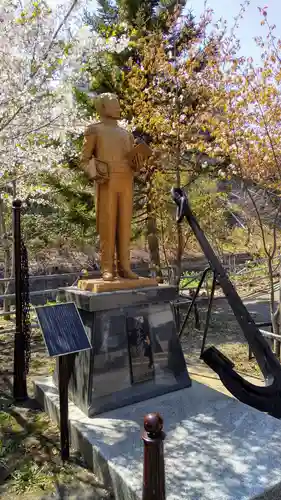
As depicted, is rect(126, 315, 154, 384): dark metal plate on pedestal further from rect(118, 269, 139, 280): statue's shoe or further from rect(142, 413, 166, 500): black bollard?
rect(142, 413, 166, 500): black bollard

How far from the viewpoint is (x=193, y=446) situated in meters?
2.97

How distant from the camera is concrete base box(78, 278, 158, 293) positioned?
13.1ft

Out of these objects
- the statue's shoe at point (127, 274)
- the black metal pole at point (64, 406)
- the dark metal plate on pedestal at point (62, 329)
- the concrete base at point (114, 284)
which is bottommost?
the black metal pole at point (64, 406)

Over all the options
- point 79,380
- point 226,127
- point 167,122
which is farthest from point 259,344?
point 167,122

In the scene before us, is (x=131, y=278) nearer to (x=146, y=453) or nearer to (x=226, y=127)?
(x=146, y=453)

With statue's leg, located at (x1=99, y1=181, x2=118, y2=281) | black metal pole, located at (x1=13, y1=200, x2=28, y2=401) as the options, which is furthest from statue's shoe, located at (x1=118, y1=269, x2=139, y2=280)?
black metal pole, located at (x1=13, y1=200, x2=28, y2=401)

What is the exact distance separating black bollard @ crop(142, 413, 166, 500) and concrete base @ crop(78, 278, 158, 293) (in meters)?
2.15

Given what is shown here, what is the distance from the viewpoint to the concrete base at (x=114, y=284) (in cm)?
399

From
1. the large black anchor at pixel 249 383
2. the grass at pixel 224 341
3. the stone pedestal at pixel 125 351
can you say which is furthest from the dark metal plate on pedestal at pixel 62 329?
the grass at pixel 224 341

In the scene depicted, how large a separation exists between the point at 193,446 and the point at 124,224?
2513 millimetres

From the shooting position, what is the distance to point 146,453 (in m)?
1.94

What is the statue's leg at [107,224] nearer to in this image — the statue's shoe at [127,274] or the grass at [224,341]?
the statue's shoe at [127,274]

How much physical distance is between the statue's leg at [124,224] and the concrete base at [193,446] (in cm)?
159

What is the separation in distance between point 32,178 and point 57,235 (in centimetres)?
192
